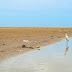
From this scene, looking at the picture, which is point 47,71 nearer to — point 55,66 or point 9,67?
point 55,66

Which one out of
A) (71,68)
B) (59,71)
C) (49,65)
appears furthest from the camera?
(49,65)

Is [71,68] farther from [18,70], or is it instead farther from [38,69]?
[18,70]

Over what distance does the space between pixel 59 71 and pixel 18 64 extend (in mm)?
2034

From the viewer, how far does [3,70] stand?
6922 millimetres

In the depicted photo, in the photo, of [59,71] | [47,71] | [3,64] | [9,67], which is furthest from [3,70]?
[59,71]

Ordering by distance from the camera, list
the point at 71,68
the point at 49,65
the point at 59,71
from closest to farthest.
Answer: the point at 59,71, the point at 71,68, the point at 49,65

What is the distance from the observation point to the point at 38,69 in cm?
704

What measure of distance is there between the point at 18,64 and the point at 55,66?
1.65m

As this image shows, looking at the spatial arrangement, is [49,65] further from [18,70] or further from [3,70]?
[3,70]

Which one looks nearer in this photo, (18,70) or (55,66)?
(18,70)

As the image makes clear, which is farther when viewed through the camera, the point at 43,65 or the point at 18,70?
the point at 43,65

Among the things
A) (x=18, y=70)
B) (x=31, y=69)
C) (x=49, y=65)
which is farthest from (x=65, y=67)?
(x=18, y=70)

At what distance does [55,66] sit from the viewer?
759cm

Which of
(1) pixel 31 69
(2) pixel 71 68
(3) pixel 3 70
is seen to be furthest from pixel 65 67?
(3) pixel 3 70
